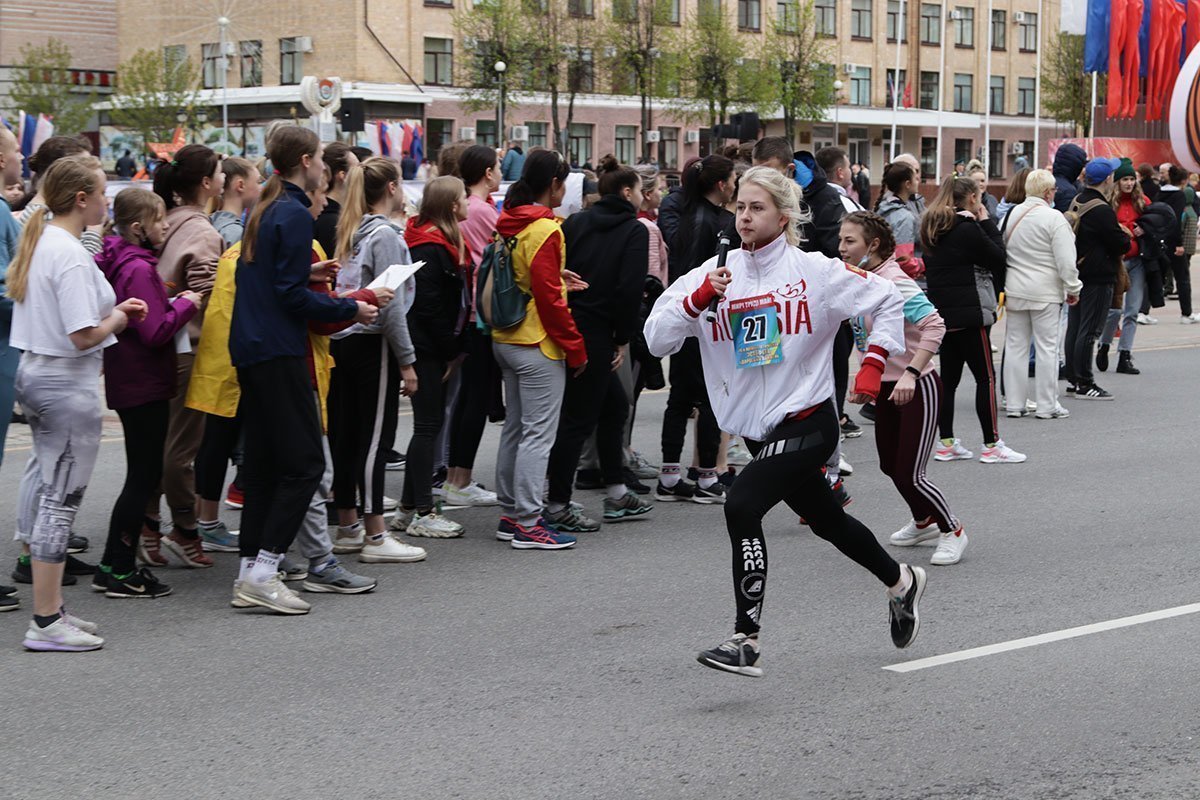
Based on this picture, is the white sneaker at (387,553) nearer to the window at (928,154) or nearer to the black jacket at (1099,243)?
the black jacket at (1099,243)

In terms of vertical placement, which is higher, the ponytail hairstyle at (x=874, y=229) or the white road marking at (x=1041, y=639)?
the ponytail hairstyle at (x=874, y=229)

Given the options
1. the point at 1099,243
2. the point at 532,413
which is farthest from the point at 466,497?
the point at 1099,243

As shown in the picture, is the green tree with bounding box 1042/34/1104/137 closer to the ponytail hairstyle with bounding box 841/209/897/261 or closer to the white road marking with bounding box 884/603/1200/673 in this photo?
the ponytail hairstyle with bounding box 841/209/897/261

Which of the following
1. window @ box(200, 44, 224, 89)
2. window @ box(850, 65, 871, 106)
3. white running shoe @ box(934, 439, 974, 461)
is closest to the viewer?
white running shoe @ box(934, 439, 974, 461)

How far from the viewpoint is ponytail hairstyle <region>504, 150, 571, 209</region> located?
323 inches

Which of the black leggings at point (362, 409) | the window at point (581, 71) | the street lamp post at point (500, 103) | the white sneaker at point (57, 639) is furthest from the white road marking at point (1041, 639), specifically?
the window at point (581, 71)

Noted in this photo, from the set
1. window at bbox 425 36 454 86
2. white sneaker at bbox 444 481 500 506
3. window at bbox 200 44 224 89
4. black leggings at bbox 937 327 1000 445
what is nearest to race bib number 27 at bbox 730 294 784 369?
white sneaker at bbox 444 481 500 506

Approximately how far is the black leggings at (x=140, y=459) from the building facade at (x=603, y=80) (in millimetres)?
43635

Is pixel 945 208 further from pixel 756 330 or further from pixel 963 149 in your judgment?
pixel 963 149

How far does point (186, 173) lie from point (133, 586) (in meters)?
1.95

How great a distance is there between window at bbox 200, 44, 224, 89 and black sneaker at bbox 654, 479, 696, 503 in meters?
58.5

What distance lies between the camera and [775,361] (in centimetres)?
584

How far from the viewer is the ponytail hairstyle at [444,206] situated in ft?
27.2

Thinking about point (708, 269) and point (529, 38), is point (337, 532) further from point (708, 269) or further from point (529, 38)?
point (529, 38)
